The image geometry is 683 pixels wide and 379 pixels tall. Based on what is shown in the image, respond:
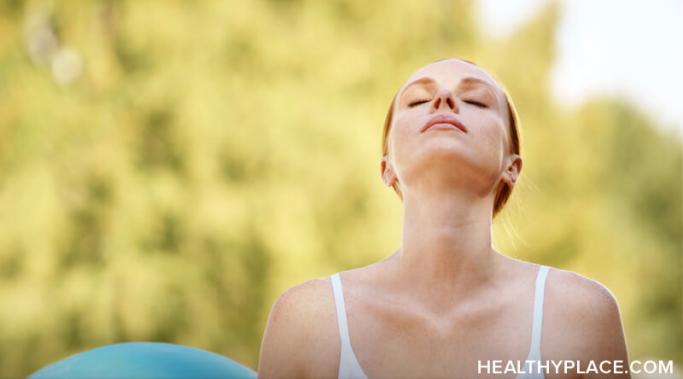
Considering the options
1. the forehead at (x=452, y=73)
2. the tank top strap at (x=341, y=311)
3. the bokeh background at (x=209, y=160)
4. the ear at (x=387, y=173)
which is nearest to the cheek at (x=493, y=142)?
the forehead at (x=452, y=73)

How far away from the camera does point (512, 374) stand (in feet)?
4.64

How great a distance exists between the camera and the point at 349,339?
148 cm

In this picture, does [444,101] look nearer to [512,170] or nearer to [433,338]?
[512,170]

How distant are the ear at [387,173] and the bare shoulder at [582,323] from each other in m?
0.37

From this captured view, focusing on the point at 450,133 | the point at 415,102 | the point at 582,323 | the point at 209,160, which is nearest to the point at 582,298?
the point at 582,323

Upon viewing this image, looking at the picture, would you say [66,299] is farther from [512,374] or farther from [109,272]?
[512,374]

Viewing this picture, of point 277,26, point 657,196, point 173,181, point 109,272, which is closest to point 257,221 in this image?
point 173,181

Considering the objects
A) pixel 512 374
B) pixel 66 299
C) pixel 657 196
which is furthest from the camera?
pixel 657 196

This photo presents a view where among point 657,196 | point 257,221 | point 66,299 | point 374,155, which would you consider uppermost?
point 657,196

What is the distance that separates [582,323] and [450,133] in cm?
40

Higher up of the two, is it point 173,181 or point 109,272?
point 173,181

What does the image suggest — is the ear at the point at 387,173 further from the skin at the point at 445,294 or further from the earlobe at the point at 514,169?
the earlobe at the point at 514,169

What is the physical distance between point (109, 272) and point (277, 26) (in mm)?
2399

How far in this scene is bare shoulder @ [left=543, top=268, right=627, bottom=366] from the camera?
1466 millimetres
